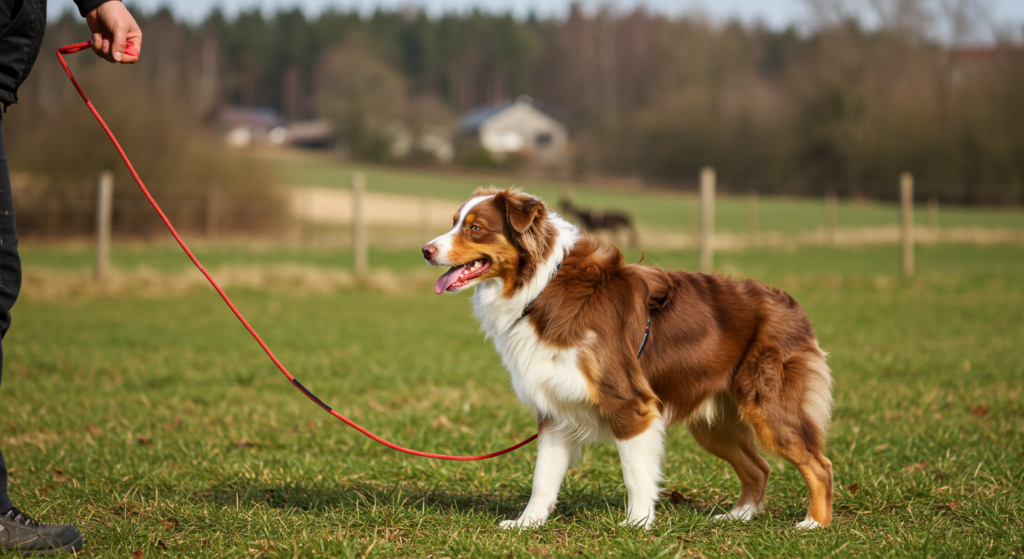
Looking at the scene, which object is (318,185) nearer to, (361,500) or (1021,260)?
(1021,260)

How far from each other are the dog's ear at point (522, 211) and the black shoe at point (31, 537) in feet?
7.86

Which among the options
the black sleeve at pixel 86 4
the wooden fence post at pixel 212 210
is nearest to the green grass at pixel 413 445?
the black sleeve at pixel 86 4

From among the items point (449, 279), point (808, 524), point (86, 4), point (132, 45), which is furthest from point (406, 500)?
point (86, 4)

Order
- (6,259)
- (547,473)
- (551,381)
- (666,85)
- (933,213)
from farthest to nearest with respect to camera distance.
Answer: (666,85) → (933,213) → (547,473) → (551,381) → (6,259)

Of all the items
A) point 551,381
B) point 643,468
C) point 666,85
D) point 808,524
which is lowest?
point 808,524

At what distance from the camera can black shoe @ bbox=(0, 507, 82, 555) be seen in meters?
3.41

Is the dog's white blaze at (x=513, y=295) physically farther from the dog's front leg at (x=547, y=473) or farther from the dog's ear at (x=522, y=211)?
the dog's front leg at (x=547, y=473)

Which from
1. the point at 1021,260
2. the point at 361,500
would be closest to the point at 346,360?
the point at 361,500

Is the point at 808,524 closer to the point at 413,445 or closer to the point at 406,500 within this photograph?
the point at 406,500

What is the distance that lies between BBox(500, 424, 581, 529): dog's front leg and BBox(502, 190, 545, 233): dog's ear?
1024 mm

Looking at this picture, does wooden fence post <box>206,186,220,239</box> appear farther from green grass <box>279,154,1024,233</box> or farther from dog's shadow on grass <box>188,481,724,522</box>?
dog's shadow on grass <box>188,481,724,522</box>

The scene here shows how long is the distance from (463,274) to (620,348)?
0.82 meters

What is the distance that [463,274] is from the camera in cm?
388

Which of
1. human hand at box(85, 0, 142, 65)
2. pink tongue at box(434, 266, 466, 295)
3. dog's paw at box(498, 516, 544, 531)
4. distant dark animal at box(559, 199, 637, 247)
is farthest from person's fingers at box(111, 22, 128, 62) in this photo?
distant dark animal at box(559, 199, 637, 247)
